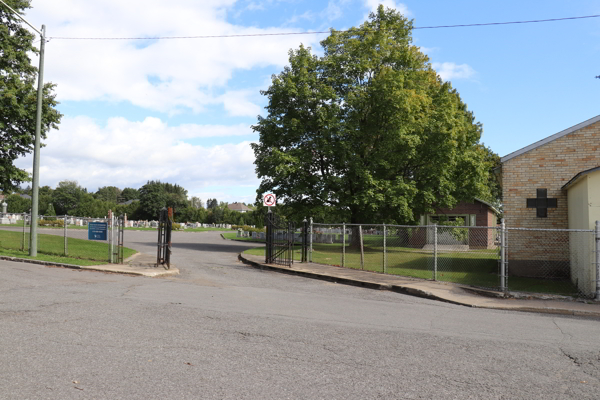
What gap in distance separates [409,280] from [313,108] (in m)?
17.3

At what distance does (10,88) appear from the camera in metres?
20.7

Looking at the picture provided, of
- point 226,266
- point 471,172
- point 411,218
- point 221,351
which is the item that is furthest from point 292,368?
point 471,172

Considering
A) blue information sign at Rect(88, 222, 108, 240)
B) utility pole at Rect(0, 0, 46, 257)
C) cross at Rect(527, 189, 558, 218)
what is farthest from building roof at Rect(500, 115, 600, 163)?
utility pole at Rect(0, 0, 46, 257)

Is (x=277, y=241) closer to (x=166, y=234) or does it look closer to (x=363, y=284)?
(x=166, y=234)

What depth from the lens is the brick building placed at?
50.3ft

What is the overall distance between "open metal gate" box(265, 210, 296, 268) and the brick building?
307 inches

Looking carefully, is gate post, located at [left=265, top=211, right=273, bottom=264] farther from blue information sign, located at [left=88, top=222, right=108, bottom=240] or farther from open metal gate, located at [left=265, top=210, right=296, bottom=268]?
blue information sign, located at [left=88, top=222, right=108, bottom=240]

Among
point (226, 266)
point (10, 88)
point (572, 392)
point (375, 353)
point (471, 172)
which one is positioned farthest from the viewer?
point (471, 172)

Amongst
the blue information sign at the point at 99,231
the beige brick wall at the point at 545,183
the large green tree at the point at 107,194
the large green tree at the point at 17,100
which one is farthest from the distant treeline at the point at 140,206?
the beige brick wall at the point at 545,183

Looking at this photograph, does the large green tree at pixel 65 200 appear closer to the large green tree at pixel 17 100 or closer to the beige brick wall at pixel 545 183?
the large green tree at pixel 17 100

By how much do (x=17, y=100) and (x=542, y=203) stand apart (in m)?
21.8

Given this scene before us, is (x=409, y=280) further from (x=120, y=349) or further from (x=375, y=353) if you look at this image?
(x=120, y=349)

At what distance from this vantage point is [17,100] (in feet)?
68.2

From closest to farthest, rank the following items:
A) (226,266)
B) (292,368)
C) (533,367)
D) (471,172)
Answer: (292,368)
(533,367)
(226,266)
(471,172)
